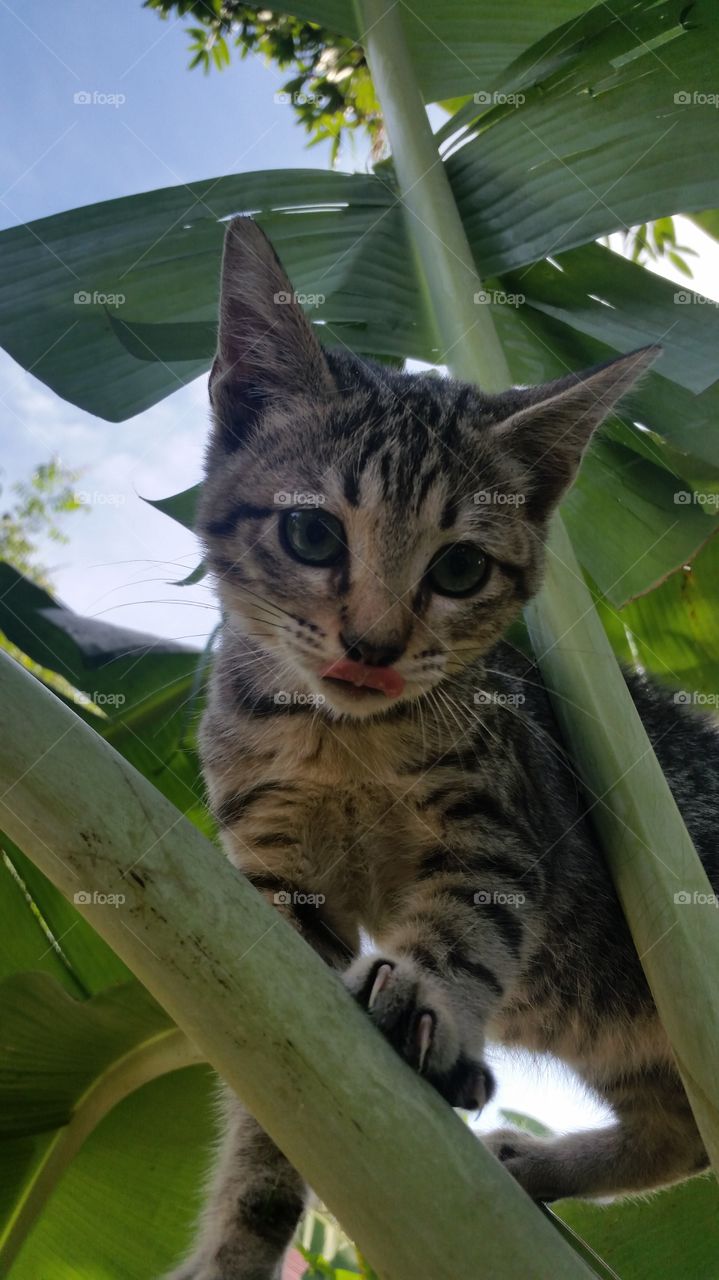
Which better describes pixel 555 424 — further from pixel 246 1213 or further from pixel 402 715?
pixel 246 1213

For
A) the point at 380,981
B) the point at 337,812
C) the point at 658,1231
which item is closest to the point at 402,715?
the point at 337,812

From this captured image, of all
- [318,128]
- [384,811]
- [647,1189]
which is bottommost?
[647,1189]

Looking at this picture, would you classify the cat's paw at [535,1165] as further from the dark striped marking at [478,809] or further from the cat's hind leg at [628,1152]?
the dark striped marking at [478,809]

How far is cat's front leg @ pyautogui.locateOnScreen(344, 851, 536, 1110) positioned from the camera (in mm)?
1188

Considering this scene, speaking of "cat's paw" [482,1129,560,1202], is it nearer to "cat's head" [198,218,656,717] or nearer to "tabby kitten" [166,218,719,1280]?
"tabby kitten" [166,218,719,1280]

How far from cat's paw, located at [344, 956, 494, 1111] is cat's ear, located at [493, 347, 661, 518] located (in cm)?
86

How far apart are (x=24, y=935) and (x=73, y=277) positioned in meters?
1.16

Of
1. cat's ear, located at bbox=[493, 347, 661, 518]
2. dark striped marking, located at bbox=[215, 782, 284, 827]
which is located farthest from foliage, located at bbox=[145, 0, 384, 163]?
dark striped marking, located at bbox=[215, 782, 284, 827]

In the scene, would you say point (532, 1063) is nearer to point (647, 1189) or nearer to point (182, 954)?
point (647, 1189)

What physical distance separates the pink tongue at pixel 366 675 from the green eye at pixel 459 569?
0.75 feet

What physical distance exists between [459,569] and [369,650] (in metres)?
0.31

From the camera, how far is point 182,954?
0.89 metres

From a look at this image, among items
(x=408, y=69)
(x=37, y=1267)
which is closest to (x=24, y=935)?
(x=37, y=1267)

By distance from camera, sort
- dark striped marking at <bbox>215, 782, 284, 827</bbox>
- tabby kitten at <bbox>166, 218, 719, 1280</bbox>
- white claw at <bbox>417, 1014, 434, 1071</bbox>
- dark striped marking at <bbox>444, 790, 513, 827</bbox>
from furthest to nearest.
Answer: dark striped marking at <bbox>215, 782, 284, 827</bbox> → dark striped marking at <bbox>444, 790, 513, 827</bbox> → tabby kitten at <bbox>166, 218, 719, 1280</bbox> → white claw at <bbox>417, 1014, 434, 1071</bbox>
